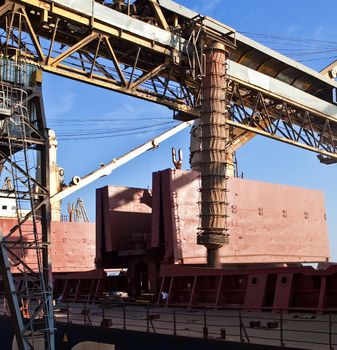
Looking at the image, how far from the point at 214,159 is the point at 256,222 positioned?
562 cm

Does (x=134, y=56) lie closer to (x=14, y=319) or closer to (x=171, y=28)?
(x=171, y=28)

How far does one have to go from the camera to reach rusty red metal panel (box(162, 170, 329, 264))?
725 inches

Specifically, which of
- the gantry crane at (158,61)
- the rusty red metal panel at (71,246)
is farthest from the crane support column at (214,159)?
the rusty red metal panel at (71,246)

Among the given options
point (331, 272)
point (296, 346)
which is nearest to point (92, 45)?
point (331, 272)

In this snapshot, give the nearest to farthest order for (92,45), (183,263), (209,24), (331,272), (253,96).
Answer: (331,272)
(183,263)
(92,45)
(209,24)
(253,96)

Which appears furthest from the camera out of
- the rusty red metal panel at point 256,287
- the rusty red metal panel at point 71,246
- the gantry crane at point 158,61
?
the rusty red metal panel at point 71,246

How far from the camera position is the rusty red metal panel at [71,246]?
94.1ft

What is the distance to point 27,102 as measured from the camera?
45.4 ft

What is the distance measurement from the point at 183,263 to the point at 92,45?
9.23 meters

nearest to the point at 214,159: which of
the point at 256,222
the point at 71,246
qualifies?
the point at 256,222

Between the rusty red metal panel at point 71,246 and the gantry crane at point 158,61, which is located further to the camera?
the rusty red metal panel at point 71,246

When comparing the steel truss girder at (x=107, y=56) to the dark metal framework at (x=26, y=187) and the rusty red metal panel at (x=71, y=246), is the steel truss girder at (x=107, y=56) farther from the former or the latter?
the rusty red metal panel at (x=71, y=246)

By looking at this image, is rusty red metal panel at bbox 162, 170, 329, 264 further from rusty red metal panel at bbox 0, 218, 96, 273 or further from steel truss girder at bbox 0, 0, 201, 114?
rusty red metal panel at bbox 0, 218, 96, 273

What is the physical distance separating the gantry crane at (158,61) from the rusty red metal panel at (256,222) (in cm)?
124
